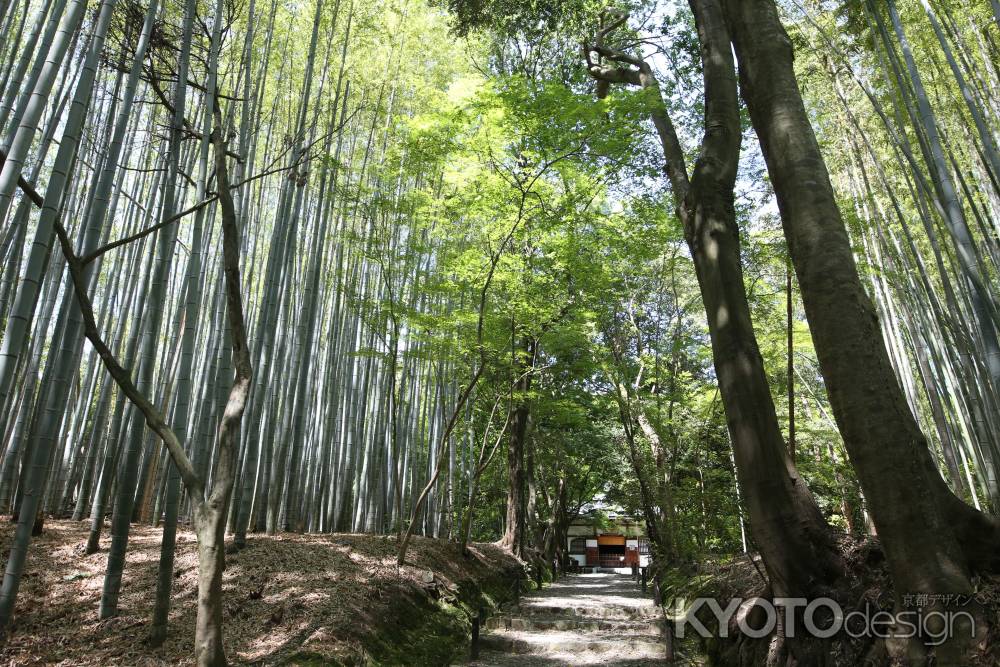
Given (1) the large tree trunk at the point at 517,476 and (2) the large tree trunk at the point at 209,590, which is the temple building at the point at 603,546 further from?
(2) the large tree trunk at the point at 209,590

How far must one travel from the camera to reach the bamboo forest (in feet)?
8.30

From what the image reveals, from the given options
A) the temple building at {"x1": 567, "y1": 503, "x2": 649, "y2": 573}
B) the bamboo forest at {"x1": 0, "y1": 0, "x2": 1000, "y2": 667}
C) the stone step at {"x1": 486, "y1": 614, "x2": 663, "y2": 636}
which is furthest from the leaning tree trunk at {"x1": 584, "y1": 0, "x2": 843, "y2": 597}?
the temple building at {"x1": 567, "y1": 503, "x2": 649, "y2": 573}

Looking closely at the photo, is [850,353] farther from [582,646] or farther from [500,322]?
[500,322]

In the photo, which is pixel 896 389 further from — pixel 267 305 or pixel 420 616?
pixel 267 305

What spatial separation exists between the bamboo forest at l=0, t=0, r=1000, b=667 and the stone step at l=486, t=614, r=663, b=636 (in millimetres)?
45

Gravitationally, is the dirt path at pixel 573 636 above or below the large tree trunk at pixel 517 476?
below

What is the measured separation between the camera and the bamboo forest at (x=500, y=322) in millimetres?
A: 2531

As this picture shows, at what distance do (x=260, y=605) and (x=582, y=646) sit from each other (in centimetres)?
272

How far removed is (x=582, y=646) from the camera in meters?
4.92

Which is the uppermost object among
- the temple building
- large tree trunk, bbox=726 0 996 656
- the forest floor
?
large tree trunk, bbox=726 0 996 656

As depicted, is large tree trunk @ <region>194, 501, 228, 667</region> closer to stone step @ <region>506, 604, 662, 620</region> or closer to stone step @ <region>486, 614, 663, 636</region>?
stone step @ <region>486, 614, 663, 636</region>

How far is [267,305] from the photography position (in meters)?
5.05

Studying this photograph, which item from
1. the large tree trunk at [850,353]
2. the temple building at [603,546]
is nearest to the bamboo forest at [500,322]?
the large tree trunk at [850,353]

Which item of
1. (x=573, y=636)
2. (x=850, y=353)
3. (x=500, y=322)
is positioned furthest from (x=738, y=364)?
(x=500, y=322)
